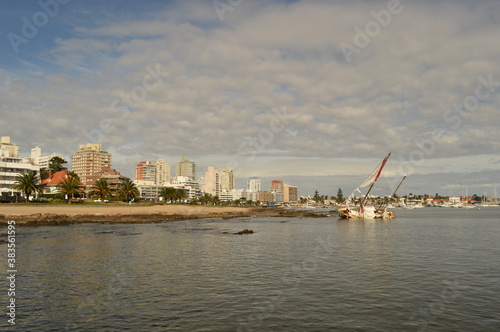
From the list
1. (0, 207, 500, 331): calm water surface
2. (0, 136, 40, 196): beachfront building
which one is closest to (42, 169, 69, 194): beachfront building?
(0, 136, 40, 196): beachfront building

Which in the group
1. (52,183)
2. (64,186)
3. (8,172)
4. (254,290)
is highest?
(8,172)

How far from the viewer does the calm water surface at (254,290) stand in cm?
1955

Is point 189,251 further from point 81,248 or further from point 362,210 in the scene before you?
point 362,210

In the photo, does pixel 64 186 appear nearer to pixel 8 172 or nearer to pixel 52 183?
pixel 8 172

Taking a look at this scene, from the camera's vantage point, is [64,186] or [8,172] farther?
[8,172]

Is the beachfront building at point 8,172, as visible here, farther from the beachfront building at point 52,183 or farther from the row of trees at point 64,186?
the beachfront building at point 52,183

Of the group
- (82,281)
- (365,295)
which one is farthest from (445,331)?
(82,281)

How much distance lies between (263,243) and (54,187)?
547 ft

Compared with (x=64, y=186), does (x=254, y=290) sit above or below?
below

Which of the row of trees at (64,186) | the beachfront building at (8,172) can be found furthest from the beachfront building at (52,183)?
the beachfront building at (8,172)

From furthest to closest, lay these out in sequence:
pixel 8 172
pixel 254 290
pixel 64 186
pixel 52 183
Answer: pixel 52 183 → pixel 8 172 → pixel 64 186 → pixel 254 290

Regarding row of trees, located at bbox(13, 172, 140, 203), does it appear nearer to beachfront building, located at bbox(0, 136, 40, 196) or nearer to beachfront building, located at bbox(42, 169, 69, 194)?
beachfront building, located at bbox(0, 136, 40, 196)

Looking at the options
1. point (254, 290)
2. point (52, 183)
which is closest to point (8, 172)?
point (52, 183)

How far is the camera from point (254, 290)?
25.9 meters
